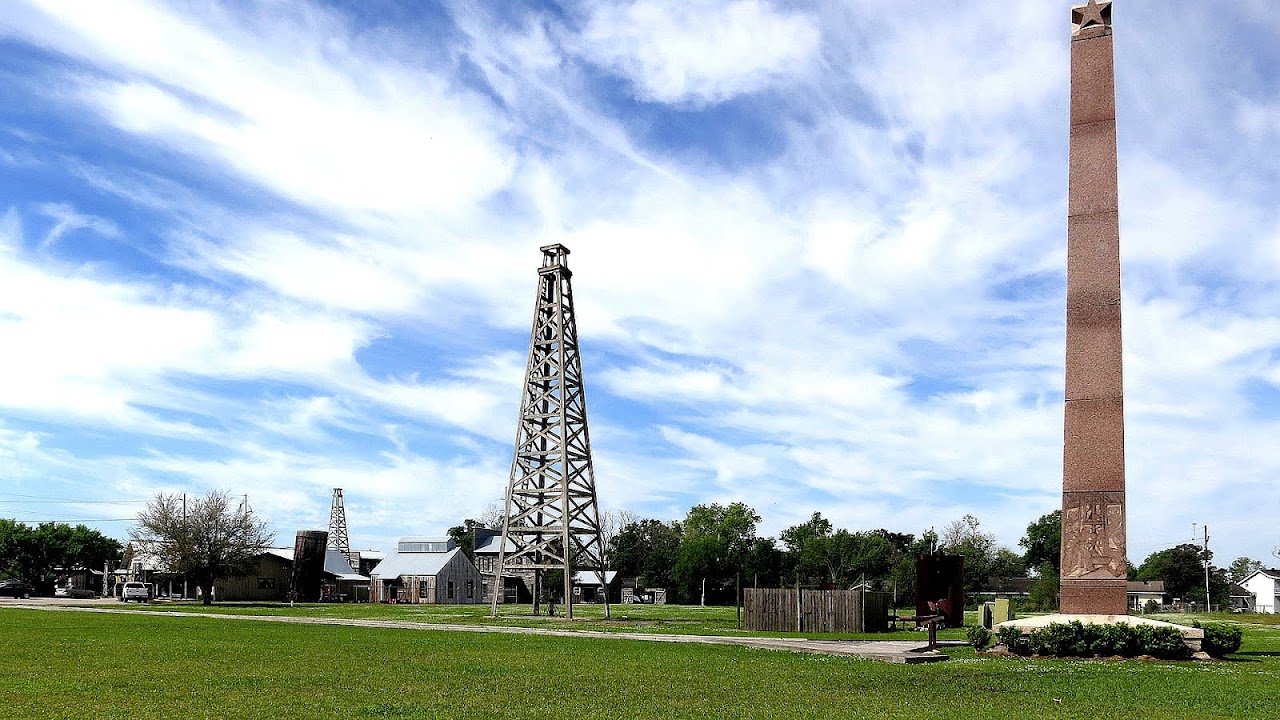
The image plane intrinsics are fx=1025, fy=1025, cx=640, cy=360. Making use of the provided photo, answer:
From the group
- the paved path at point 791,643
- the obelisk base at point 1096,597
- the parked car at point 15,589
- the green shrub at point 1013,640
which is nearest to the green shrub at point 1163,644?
the obelisk base at point 1096,597

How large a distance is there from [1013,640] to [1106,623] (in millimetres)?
2289

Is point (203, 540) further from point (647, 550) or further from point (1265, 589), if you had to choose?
point (1265, 589)

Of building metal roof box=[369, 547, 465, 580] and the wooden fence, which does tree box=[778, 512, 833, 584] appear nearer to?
building metal roof box=[369, 547, 465, 580]

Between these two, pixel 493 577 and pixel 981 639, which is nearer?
pixel 981 639

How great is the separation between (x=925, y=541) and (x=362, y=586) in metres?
53.1

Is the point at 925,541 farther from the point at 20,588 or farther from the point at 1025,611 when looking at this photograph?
the point at 20,588

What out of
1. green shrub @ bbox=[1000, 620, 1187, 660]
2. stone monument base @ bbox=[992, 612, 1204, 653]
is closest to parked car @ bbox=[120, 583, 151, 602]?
stone monument base @ bbox=[992, 612, 1204, 653]

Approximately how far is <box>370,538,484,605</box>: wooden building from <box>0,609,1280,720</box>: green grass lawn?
58.0 meters

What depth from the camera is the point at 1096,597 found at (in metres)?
26.8

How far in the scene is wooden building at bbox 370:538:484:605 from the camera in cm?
8538

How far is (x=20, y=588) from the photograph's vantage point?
87.3 metres

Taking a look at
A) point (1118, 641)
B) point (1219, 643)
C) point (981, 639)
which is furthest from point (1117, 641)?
point (981, 639)

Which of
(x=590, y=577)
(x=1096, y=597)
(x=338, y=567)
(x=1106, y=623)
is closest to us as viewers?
(x=1106, y=623)

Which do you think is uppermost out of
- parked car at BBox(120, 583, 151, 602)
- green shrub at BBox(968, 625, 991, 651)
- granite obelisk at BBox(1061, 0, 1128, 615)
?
granite obelisk at BBox(1061, 0, 1128, 615)
